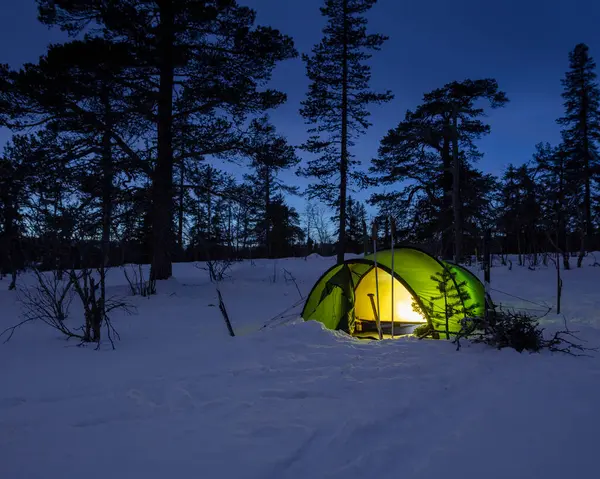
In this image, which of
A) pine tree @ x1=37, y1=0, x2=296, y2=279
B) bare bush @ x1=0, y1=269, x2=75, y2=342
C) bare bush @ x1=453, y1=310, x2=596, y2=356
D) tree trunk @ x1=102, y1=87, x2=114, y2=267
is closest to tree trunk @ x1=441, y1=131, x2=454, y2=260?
pine tree @ x1=37, y1=0, x2=296, y2=279

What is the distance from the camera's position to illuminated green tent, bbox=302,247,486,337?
595cm

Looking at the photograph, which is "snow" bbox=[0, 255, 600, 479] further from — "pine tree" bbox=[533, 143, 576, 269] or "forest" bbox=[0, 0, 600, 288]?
"pine tree" bbox=[533, 143, 576, 269]

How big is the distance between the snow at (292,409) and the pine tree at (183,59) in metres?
5.78

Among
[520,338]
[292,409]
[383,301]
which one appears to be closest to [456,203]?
[383,301]

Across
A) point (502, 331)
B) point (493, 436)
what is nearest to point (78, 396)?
point (493, 436)

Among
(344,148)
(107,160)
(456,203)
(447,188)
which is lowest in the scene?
(456,203)

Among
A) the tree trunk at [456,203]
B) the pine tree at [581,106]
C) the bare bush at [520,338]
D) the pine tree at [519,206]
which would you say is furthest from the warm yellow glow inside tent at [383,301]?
the pine tree at [581,106]

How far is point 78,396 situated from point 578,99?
1245 inches

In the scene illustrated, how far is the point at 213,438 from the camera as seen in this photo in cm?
258

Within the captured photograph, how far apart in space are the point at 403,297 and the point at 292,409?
198 inches

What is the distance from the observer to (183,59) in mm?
10078

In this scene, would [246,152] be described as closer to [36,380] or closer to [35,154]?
[35,154]

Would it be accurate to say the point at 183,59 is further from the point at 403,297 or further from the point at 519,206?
the point at 519,206

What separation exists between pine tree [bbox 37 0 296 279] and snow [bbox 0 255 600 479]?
5.78m
